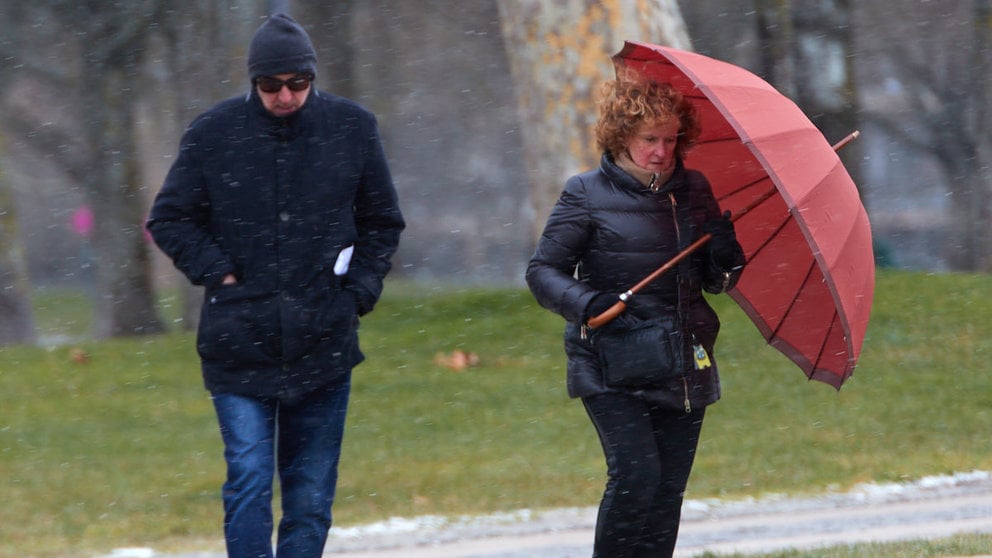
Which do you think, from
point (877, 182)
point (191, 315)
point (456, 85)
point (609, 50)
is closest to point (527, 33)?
point (609, 50)

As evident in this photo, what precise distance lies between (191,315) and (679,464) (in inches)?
442

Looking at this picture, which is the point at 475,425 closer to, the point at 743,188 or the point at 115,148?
the point at 743,188

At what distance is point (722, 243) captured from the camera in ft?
15.5

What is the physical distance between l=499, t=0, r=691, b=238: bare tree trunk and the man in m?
6.86

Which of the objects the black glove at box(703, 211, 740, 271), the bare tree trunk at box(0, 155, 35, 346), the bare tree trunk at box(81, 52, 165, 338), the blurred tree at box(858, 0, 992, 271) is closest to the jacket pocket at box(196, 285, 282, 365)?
the black glove at box(703, 211, 740, 271)

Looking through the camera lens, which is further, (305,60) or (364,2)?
(364,2)

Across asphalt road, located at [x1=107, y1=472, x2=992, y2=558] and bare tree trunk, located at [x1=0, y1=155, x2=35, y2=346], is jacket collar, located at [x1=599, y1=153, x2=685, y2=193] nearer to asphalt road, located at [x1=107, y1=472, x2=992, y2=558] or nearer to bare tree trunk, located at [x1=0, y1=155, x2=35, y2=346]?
asphalt road, located at [x1=107, y1=472, x2=992, y2=558]

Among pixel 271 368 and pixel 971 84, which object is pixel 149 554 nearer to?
pixel 271 368

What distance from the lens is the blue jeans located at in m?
4.67

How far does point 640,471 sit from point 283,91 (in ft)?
5.11

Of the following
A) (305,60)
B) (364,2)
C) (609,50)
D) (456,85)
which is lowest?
(456,85)

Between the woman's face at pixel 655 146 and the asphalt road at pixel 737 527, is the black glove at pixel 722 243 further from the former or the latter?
the asphalt road at pixel 737 527

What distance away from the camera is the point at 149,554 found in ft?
21.8

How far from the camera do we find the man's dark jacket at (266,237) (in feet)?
15.4
